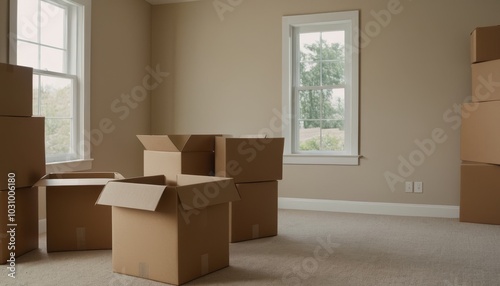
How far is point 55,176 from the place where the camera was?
11.4 feet

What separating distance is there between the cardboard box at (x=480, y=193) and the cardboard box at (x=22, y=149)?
3622 mm

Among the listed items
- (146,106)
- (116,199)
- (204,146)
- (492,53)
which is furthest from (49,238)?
(492,53)

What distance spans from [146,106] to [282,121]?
1662 millimetres

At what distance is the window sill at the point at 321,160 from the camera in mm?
5043

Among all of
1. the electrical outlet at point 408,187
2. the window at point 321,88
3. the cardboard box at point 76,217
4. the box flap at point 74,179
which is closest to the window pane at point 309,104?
the window at point 321,88

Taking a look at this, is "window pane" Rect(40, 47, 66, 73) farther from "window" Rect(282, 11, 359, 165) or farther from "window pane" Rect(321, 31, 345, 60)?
"window pane" Rect(321, 31, 345, 60)

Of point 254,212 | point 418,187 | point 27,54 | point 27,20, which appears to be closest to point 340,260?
point 254,212

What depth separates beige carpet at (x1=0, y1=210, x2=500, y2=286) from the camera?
2.74 meters

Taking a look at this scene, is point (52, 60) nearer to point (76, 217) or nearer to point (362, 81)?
point (76, 217)

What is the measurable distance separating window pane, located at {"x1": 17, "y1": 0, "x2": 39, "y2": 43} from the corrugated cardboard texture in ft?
4.59

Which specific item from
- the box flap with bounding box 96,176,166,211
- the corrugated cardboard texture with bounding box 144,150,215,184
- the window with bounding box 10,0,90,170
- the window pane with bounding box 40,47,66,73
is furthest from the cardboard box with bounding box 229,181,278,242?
the window pane with bounding box 40,47,66,73

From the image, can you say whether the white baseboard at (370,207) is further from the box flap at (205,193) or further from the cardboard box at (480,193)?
the box flap at (205,193)

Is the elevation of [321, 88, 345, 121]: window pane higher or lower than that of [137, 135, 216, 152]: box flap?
higher

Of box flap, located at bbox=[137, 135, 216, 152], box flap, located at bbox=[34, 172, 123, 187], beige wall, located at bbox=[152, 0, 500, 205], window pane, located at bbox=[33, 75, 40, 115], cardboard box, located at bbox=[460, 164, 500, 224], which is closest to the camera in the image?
box flap, located at bbox=[34, 172, 123, 187]
